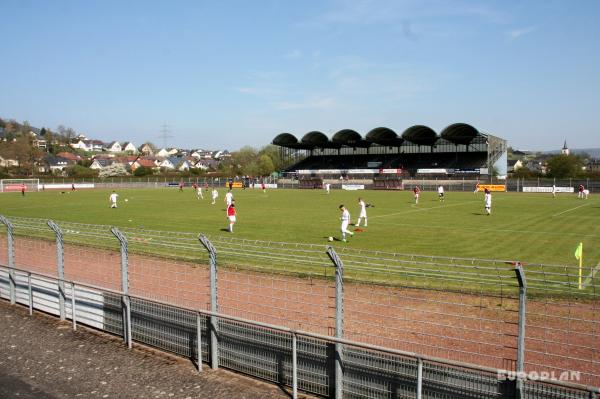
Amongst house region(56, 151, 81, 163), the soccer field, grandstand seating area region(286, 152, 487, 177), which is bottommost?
the soccer field

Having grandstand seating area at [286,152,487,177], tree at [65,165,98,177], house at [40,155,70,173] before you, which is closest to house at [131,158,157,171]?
house at [40,155,70,173]

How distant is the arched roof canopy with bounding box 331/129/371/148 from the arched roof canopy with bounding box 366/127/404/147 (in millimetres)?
3230

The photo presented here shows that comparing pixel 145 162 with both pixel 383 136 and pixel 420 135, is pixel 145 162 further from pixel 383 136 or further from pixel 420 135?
pixel 420 135

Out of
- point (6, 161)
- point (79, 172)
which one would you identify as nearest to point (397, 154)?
point (79, 172)

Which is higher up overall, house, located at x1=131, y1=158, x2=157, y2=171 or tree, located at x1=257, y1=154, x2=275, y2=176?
house, located at x1=131, y1=158, x2=157, y2=171

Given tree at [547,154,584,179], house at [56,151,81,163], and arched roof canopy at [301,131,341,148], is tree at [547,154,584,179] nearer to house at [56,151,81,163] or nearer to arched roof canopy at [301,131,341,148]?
arched roof canopy at [301,131,341,148]

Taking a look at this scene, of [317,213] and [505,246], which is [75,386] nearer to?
[505,246]

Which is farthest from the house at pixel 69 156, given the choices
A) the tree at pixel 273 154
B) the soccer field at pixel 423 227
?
the soccer field at pixel 423 227

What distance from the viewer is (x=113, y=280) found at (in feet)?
46.3

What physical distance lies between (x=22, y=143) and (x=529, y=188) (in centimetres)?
10861

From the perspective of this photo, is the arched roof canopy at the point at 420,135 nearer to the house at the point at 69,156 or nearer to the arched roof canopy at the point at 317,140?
the arched roof canopy at the point at 317,140

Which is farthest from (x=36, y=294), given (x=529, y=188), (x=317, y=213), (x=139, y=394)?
(x=529, y=188)

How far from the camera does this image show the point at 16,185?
80375 mm

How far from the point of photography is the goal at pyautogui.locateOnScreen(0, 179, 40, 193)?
258ft
